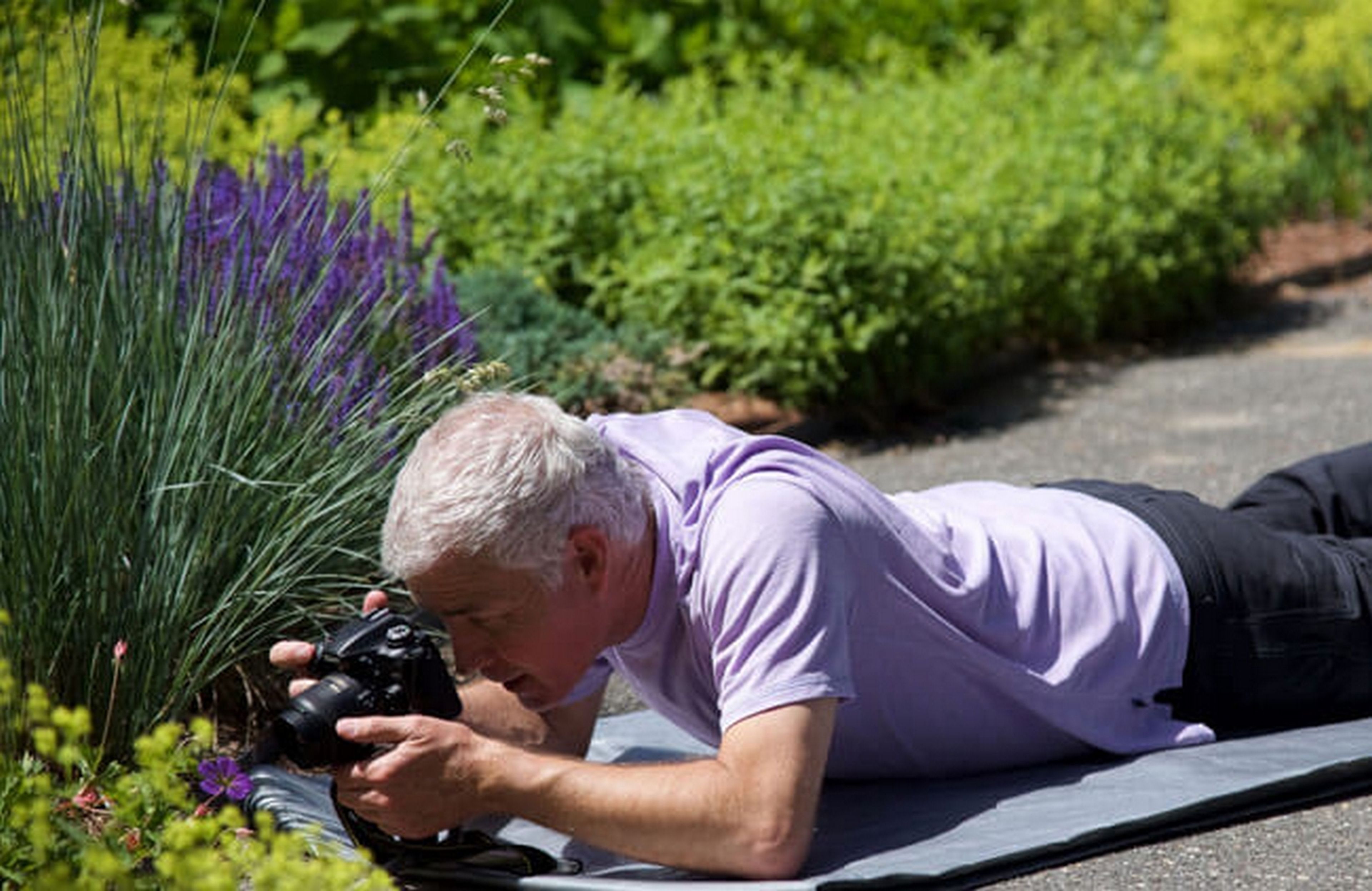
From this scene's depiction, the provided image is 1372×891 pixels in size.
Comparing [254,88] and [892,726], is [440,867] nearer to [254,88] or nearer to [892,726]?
[892,726]

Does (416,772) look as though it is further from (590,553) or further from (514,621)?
(590,553)

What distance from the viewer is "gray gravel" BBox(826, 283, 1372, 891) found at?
6.07 m

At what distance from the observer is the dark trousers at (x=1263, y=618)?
3.32m

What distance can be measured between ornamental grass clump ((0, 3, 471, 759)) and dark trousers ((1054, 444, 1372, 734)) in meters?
1.25

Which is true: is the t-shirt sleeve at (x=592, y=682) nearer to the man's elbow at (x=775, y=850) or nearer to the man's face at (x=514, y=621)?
the man's face at (x=514, y=621)

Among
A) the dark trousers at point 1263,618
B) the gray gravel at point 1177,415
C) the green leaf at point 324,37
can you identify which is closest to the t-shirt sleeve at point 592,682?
the dark trousers at point 1263,618

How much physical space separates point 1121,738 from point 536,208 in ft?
12.4

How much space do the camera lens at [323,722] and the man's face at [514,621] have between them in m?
0.15

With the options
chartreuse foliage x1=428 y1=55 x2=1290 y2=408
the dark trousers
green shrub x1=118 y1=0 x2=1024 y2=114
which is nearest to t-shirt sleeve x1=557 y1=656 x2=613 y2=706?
the dark trousers

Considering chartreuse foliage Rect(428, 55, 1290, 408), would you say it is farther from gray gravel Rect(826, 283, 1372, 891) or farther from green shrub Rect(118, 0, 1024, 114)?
green shrub Rect(118, 0, 1024, 114)

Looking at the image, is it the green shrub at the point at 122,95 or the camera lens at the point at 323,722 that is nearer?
the camera lens at the point at 323,722

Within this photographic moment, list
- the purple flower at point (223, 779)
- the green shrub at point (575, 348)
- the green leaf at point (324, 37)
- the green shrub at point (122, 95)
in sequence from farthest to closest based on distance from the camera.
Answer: the green leaf at point (324, 37) → the green shrub at point (575, 348) → the green shrub at point (122, 95) → the purple flower at point (223, 779)

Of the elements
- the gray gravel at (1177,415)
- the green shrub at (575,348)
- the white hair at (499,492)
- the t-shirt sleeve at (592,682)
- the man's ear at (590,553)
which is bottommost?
the gray gravel at (1177,415)

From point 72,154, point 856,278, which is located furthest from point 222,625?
point 856,278
